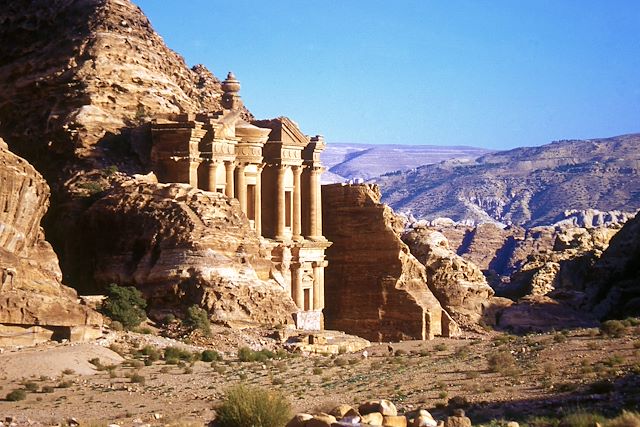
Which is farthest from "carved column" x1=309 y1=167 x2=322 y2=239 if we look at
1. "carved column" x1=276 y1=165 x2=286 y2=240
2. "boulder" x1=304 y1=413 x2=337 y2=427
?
"boulder" x1=304 y1=413 x2=337 y2=427

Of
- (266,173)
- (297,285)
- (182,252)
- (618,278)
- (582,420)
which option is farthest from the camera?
(618,278)

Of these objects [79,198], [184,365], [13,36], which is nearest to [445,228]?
[13,36]

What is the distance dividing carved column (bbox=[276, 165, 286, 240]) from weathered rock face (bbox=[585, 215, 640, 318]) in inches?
471

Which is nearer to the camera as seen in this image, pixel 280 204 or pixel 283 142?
pixel 280 204

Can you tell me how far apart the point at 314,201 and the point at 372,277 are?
11.5ft

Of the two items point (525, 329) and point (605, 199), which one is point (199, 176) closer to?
point (525, 329)

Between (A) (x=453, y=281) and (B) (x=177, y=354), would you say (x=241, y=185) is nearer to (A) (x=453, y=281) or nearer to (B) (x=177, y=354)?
(A) (x=453, y=281)

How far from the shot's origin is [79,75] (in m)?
46.2

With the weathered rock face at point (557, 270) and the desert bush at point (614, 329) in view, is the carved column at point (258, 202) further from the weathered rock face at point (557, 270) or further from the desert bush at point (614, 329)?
the weathered rock face at point (557, 270)

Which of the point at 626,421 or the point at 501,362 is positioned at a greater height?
the point at 501,362

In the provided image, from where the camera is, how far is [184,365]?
3259 centimetres

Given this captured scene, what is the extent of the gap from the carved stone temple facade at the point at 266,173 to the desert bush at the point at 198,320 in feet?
24.5

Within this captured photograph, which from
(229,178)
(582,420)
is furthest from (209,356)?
(582,420)

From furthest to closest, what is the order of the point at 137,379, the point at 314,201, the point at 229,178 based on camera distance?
the point at 314,201, the point at 229,178, the point at 137,379
